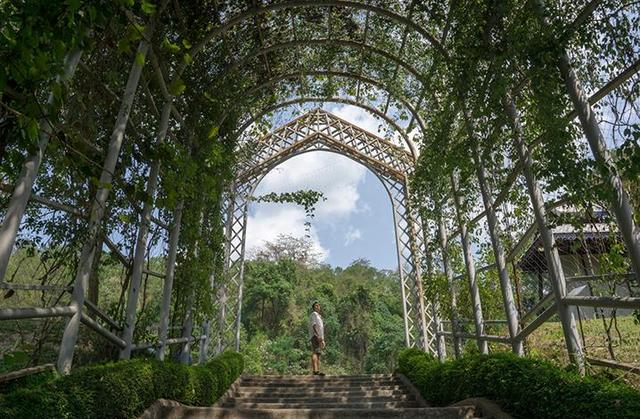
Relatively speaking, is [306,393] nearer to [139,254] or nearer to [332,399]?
[332,399]

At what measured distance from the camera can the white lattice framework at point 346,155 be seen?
8.12 meters

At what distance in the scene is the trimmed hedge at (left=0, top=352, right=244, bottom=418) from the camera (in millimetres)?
1763

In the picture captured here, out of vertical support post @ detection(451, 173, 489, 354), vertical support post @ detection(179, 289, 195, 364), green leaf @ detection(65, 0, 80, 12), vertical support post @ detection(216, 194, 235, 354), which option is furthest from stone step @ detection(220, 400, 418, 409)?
green leaf @ detection(65, 0, 80, 12)

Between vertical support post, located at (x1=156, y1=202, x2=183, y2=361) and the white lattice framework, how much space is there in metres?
3.18

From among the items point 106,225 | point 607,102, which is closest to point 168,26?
point 106,225

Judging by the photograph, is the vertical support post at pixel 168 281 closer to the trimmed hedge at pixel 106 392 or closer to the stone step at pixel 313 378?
the trimmed hedge at pixel 106 392

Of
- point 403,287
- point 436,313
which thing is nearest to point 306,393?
point 436,313

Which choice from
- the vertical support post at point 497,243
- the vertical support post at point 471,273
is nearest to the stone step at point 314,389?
the vertical support post at point 471,273

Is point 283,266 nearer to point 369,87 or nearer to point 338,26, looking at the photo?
point 369,87

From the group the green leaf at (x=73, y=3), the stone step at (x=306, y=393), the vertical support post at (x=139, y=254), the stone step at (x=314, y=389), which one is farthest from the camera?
the stone step at (x=314, y=389)

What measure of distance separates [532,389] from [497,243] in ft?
6.47

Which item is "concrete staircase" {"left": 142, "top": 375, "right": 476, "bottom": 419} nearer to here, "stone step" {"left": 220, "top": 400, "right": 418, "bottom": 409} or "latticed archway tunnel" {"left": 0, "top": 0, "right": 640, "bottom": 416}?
"stone step" {"left": 220, "top": 400, "right": 418, "bottom": 409}

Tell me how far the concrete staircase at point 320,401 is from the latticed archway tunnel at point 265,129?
2.78ft

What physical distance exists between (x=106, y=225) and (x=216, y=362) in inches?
87.3
